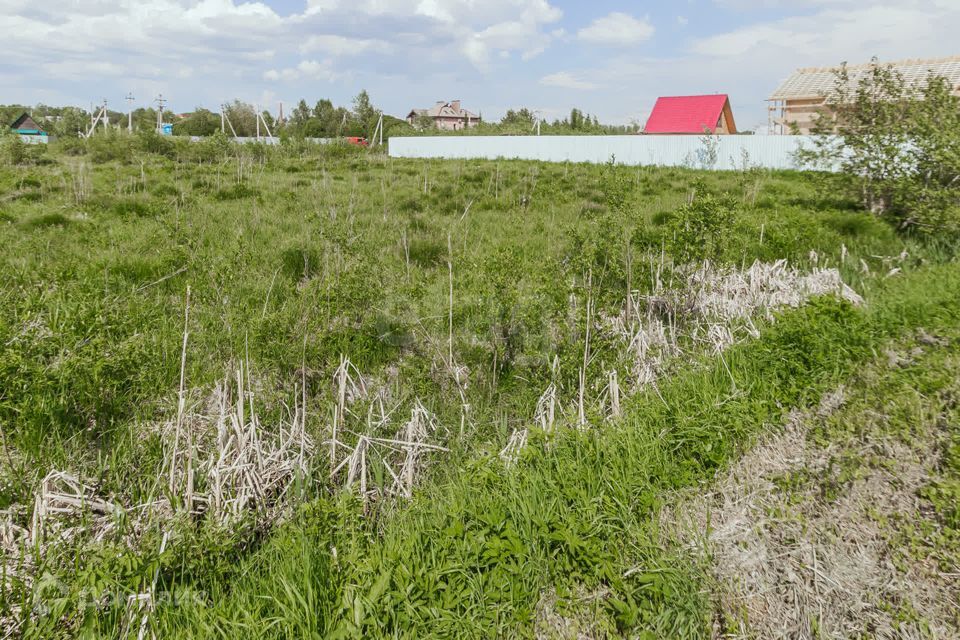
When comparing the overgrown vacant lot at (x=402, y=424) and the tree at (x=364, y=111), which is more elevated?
the tree at (x=364, y=111)

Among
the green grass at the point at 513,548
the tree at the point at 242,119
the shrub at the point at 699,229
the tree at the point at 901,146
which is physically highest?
the tree at the point at 242,119

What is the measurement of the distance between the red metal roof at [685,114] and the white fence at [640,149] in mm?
13883

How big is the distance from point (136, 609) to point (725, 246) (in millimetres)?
6112

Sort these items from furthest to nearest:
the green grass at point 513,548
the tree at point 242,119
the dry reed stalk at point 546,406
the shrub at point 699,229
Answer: the tree at point 242,119 < the shrub at point 699,229 < the dry reed stalk at point 546,406 < the green grass at point 513,548

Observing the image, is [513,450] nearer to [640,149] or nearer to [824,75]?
[640,149]

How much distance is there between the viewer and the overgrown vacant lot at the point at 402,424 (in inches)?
109

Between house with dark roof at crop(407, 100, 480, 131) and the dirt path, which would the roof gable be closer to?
the dirt path

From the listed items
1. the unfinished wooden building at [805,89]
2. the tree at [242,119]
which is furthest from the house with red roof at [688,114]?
the tree at [242,119]

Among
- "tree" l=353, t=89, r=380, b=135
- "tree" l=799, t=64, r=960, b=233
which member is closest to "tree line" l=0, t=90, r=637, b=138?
"tree" l=353, t=89, r=380, b=135

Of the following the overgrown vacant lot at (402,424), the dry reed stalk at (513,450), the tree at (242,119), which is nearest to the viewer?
the overgrown vacant lot at (402,424)

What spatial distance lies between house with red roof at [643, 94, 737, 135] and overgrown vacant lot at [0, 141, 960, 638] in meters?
31.5

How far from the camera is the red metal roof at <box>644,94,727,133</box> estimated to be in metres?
36.8

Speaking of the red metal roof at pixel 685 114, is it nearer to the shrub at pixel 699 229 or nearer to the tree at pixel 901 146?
the tree at pixel 901 146

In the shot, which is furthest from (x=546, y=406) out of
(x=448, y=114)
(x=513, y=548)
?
(x=448, y=114)
